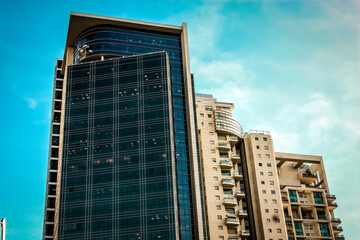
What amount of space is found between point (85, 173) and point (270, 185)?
181 feet

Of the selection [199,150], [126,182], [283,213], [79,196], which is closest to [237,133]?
[199,150]

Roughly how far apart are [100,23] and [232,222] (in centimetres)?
7194

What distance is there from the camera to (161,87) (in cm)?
12850

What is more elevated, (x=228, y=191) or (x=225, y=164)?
(x=225, y=164)

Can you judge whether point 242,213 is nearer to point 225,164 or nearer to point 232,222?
point 232,222

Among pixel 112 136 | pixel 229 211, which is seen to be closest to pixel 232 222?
pixel 229 211

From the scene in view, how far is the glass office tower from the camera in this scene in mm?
112500

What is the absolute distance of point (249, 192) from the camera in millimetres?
140625

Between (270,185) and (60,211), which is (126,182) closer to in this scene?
(60,211)

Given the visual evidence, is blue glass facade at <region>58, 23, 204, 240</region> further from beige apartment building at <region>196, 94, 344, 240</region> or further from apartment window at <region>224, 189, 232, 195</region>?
apartment window at <region>224, 189, 232, 195</region>

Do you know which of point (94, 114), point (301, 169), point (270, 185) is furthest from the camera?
point (301, 169)

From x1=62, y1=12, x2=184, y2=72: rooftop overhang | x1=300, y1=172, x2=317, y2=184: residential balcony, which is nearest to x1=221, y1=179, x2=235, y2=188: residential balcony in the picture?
x1=300, y1=172, x2=317, y2=184: residential balcony

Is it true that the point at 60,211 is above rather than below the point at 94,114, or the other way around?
below

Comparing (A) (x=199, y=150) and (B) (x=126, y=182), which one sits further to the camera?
(A) (x=199, y=150)
